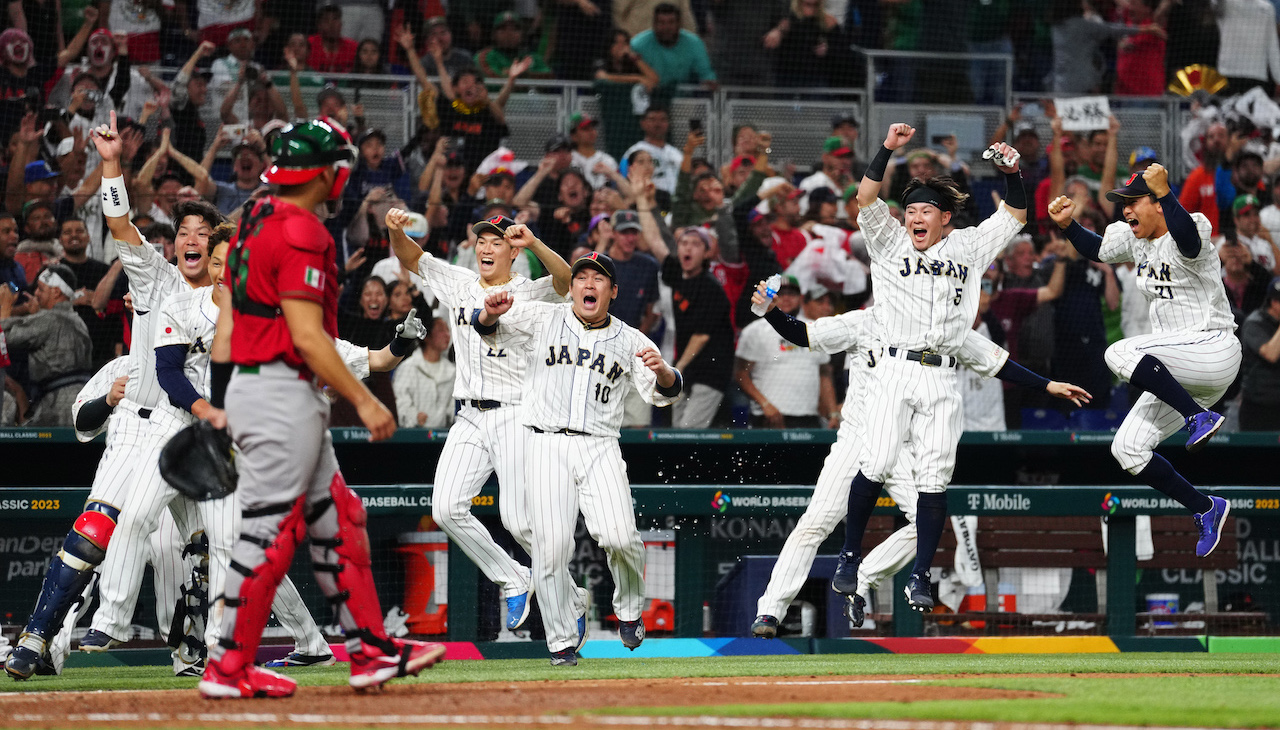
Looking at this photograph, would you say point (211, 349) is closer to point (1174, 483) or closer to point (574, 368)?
point (574, 368)

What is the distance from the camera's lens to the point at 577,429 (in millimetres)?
6996

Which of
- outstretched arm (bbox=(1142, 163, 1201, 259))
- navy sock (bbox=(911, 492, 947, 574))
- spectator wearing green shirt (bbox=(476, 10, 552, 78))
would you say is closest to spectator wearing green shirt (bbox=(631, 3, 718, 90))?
spectator wearing green shirt (bbox=(476, 10, 552, 78))

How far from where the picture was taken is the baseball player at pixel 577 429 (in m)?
6.90

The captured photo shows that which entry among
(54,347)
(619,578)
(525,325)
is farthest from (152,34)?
(619,578)

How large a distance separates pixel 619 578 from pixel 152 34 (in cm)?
758

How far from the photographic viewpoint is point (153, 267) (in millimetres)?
6758

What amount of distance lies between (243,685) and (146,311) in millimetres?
2610

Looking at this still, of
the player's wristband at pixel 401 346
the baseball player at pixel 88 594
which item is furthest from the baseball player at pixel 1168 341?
the baseball player at pixel 88 594

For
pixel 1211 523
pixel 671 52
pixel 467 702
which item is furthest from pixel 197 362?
pixel 671 52

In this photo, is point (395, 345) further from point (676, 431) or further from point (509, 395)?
point (676, 431)

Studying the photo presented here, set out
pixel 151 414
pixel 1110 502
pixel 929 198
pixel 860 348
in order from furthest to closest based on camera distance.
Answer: pixel 1110 502 → pixel 860 348 → pixel 929 198 → pixel 151 414

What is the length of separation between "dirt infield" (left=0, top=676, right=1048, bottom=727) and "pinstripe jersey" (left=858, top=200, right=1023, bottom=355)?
1906 mm

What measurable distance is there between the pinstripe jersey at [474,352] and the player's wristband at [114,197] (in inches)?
63.2

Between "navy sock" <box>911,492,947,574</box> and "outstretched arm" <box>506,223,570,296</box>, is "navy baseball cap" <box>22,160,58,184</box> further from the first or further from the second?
"navy sock" <box>911,492,947,574</box>
